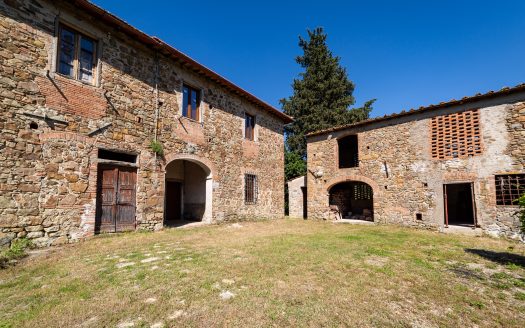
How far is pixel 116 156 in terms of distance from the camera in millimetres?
7836

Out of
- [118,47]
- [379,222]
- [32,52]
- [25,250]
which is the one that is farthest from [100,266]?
[379,222]

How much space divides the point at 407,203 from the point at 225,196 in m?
8.36

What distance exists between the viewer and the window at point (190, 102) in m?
10.3

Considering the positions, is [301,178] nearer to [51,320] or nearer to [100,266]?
[100,266]

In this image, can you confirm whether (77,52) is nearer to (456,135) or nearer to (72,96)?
(72,96)

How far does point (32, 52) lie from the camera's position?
6.12 meters

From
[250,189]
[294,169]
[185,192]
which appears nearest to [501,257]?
[250,189]

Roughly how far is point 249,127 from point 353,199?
908 centimetres

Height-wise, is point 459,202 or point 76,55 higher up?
point 76,55

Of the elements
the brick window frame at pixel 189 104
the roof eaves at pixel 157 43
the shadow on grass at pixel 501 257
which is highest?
the roof eaves at pixel 157 43

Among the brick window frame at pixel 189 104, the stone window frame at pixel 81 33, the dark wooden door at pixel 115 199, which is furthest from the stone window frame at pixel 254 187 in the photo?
the stone window frame at pixel 81 33

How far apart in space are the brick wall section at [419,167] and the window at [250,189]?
349cm

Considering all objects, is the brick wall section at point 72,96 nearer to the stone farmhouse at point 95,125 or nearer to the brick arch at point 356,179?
the stone farmhouse at point 95,125

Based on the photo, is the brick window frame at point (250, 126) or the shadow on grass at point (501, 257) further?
the brick window frame at point (250, 126)
